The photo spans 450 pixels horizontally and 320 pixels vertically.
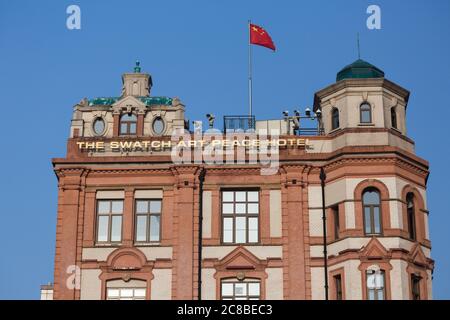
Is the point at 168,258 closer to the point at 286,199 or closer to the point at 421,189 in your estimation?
the point at 286,199

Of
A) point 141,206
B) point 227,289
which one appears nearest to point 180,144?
point 141,206

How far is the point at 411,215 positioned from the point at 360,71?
924 centimetres

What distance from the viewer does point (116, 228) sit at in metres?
51.5

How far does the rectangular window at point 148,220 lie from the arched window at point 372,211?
38.8ft

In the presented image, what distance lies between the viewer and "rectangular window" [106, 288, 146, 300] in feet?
163

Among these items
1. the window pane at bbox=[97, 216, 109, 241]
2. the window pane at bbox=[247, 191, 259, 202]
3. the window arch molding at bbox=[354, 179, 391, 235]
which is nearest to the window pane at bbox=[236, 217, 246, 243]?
the window pane at bbox=[247, 191, 259, 202]

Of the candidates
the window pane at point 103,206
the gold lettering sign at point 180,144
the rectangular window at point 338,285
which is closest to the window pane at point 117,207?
the window pane at point 103,206

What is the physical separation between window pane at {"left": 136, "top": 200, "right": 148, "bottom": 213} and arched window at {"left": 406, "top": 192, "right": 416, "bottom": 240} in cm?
1508

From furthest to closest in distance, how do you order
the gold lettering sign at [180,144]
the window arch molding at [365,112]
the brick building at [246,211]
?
the window arch molding at [365,112]
the gold lettering sign at [180,144]
the brick building at [246,211]

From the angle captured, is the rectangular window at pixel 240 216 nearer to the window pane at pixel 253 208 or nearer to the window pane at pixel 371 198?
the window pane at pixel 253 208

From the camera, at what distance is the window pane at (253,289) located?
163 ft

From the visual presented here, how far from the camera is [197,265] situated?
50.0 metres

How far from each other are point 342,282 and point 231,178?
8.89 m
